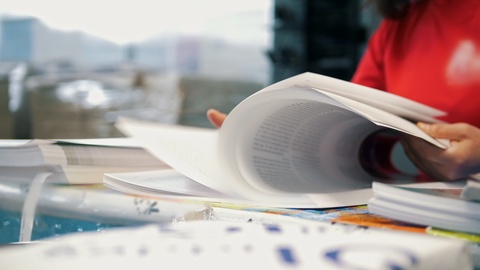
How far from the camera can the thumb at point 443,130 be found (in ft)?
1.30

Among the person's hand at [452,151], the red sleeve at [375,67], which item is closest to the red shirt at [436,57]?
the red sleeve at [375,67]

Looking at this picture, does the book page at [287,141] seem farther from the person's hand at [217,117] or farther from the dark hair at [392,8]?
the dark hair at [392,8]

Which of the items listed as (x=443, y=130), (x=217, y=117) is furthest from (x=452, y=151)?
(x=217, y=117)

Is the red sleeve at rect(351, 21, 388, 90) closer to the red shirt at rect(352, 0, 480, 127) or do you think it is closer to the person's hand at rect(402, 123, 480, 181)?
the red shirt at rect(352, 0, 480, 127)

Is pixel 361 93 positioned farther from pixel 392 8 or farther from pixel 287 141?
pixel 392 8

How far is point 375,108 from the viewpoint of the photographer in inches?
13.5

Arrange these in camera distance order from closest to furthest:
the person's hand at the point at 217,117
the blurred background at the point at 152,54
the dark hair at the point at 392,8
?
the person's hand at the point at 217,117 < the dark hair at the point at 392,8 < the blurred background at the point at 152,54

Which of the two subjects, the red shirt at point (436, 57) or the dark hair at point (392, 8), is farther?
the dark hair at point (392, 8)

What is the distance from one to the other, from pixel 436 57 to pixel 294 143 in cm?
43

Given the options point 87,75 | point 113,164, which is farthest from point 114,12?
point 113,164

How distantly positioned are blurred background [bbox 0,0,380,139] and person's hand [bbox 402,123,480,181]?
51.8 inches

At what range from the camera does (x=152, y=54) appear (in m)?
2.62

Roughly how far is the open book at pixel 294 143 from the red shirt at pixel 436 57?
11.1 inches

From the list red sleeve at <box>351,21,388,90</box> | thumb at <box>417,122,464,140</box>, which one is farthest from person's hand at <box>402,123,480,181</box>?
red sleeve at <box>351,21,388,90</box>
